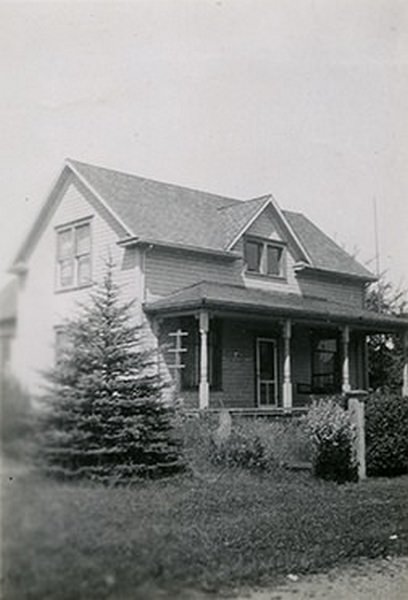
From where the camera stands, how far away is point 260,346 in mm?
18562

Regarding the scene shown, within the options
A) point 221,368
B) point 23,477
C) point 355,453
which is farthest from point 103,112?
point 221,368

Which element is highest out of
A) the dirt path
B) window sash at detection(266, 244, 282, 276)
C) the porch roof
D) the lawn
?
window sash at detection(266, 244, 282, 276)

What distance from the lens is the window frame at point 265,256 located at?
18.6 meters

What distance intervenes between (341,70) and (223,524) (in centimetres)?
485

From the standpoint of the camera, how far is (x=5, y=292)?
18.0 ft

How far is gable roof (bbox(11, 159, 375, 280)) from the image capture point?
607 inches

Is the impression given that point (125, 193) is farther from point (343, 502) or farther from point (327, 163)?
point (343, 502)

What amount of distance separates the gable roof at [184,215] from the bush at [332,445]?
16.8 ft

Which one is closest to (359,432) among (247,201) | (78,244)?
(78,244)

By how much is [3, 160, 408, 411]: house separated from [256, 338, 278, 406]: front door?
26 mm

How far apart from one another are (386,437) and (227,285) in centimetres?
592

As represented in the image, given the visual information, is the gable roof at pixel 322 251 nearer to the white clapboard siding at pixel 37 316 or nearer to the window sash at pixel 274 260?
the window sash at pixel 274 260

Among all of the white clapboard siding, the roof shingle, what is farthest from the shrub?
the roof shingle

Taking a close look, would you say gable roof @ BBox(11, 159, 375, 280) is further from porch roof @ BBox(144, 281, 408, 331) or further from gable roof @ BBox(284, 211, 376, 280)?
porch roof @ BBox(144, 281, 408, 331)
